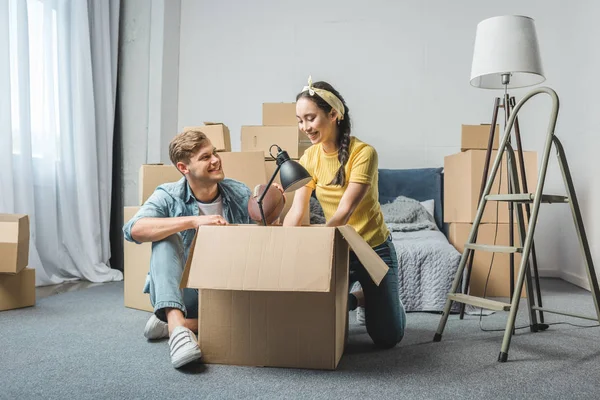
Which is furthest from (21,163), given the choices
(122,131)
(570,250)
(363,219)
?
(570,250)

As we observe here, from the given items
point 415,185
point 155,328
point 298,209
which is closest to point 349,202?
point 298,209

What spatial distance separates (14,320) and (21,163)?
1.27m

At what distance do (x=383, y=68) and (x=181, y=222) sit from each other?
2.94 metres

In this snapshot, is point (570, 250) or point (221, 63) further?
point (221, 63)

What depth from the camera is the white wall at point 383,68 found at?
420cm

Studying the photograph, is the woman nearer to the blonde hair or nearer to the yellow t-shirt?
the yellow t-shirt

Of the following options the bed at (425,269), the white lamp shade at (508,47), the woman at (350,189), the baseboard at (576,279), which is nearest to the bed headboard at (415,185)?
the bed at (425,269)

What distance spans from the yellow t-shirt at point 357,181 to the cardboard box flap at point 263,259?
0.41 m

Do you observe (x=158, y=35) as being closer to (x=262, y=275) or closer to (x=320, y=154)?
(x=320, y=154)

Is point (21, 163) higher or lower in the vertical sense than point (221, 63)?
lower

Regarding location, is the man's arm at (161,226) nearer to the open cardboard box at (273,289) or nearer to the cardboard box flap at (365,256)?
the open cardboard box at (273,289)

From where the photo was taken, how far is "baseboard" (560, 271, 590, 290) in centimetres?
360

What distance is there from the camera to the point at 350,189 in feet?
6.24

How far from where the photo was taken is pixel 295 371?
172cm
